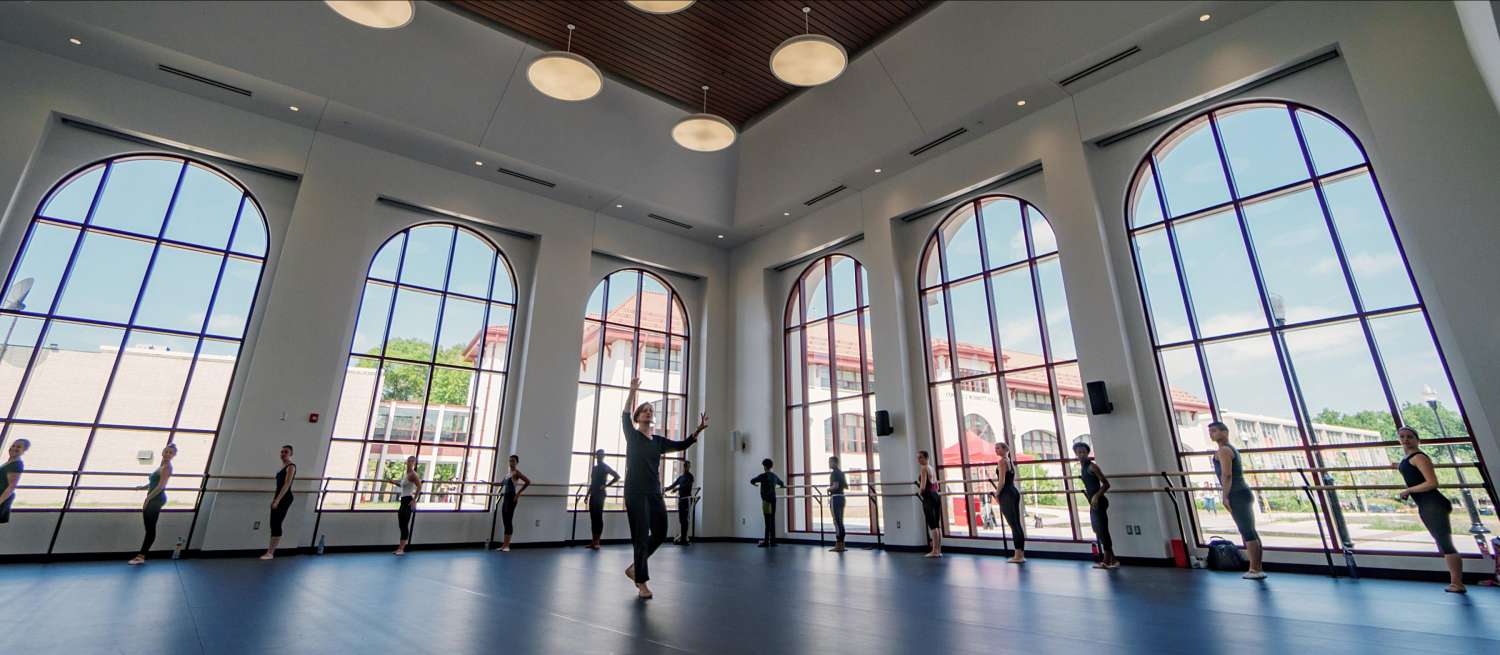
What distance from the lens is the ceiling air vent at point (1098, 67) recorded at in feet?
27.8

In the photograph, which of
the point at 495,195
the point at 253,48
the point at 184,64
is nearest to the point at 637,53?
the point at 495,195

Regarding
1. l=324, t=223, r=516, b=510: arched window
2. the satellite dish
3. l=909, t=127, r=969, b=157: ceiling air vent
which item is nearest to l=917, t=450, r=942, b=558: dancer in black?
l=909, t=127, r=969, b=157: ceiling air vent

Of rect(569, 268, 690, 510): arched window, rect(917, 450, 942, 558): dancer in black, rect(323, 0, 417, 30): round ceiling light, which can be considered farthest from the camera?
rect(569, 268, 690, 510): arched window

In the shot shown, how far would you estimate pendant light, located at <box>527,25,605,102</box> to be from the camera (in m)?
8.19

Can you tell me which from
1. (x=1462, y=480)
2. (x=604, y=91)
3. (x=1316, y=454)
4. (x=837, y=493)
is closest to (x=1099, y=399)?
(x=1316, y=454)

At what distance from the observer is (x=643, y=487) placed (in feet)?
15.4

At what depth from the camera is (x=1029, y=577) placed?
622 cm

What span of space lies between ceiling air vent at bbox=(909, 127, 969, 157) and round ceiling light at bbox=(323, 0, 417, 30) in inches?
313

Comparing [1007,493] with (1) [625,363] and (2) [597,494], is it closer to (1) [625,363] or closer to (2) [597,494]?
(2) [597,494]

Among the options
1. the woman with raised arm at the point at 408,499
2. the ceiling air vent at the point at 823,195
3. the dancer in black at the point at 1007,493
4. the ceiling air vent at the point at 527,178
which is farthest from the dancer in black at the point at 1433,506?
the ceiling air vent at the point at 527,178

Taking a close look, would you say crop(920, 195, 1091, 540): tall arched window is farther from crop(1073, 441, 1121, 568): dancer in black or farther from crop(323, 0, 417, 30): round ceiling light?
crop(323, 0, 417, 30): round ceiling light

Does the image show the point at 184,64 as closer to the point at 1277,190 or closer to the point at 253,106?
the point at 253,106

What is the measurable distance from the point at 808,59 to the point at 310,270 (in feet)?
27.6

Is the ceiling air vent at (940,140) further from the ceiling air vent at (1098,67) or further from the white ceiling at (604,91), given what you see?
the ceiling air vent at (1098,67)
